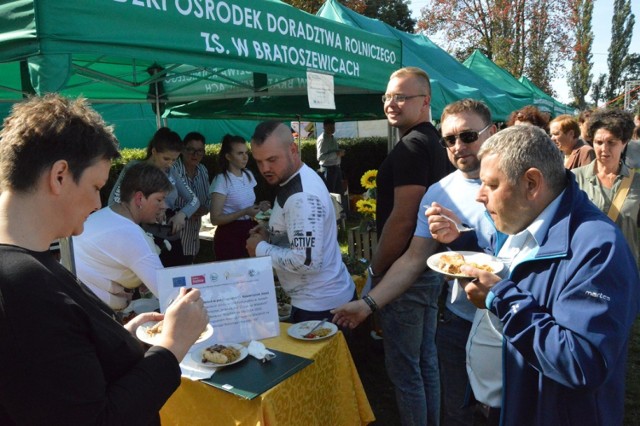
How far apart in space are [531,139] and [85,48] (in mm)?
1779

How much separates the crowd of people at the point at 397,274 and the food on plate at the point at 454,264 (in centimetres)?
7

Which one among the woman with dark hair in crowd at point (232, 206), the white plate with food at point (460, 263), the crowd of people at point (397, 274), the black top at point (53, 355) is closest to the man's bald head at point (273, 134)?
the crowd of people at point (397, 274)

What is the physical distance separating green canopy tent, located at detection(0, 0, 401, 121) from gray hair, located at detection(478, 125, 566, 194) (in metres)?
1.69

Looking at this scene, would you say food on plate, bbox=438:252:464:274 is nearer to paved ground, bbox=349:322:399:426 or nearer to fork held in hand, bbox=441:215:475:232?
fork held in hand, bbox=441:215:475:232

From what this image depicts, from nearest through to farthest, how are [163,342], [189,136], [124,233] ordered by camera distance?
[163,342]
[124,233]
[189,136]

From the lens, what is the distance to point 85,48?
6.37ft

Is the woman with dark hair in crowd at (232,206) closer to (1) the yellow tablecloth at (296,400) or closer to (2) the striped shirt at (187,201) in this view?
(2) the striped shirt at (187,201)

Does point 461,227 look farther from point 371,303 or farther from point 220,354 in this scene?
point 220,354

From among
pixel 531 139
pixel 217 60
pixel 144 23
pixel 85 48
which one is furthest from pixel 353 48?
pixel 531 139

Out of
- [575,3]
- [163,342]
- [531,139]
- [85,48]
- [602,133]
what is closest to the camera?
[163,342]

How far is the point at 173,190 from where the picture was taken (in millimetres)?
4086

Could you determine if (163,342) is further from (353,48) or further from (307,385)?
(353,48)

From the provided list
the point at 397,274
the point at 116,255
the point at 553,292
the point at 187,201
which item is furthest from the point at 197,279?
the point at 187,201

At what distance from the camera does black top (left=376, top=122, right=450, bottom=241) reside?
92.6 inches
